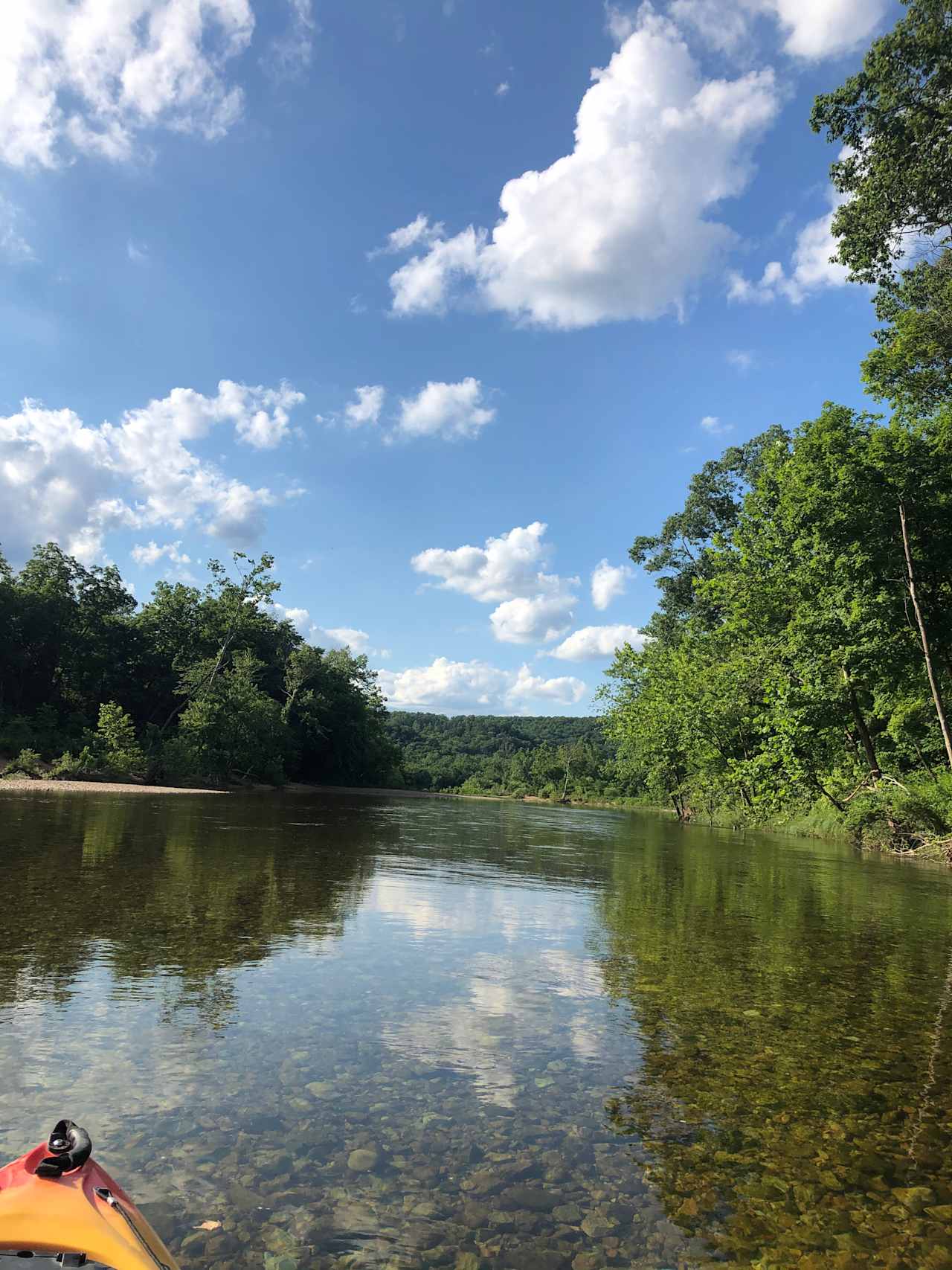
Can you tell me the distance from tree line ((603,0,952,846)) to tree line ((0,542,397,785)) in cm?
3912

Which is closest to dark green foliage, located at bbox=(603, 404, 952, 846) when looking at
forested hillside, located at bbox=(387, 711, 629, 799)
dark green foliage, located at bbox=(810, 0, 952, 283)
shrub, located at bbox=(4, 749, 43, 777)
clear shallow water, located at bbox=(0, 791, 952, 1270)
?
dark green foliage, located at bbox=(810, 0, 952, 283)

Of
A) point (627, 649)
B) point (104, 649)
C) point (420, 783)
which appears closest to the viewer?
point (627, 649)

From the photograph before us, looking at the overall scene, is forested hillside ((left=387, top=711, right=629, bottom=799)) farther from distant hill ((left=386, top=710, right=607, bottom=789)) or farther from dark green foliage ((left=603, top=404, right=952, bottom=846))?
dark green foliage ((left=603, top=404, right=952, bottom=846))

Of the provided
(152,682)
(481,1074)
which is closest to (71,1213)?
(481,1074)

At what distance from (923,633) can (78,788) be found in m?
39.6

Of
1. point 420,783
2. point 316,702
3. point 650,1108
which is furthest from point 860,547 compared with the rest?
point 420,783

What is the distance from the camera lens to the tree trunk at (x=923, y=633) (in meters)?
22.2

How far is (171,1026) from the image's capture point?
559cm

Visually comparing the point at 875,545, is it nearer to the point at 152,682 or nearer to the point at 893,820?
the point at 893,820

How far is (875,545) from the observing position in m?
25.8

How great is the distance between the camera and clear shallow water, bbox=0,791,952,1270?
343 centimetres

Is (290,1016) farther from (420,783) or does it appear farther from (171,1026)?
(420,783)

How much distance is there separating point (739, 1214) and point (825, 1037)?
322 centimetres

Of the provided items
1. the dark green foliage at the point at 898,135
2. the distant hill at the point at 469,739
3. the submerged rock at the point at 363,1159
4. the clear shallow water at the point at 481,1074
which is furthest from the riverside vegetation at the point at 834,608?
the distant hill at the point at 469,739
